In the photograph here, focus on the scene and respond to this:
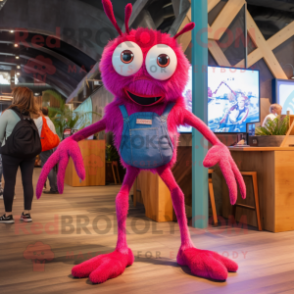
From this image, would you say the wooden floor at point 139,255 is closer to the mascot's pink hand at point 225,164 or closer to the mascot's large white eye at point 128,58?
the mascot's pink hand at point 225,164

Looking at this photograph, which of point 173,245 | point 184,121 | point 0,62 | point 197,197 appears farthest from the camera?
point 0,62

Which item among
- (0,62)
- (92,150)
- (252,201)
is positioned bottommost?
(252,201)

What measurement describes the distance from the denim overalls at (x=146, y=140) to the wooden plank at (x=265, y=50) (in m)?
3.38

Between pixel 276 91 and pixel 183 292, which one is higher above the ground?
pixel 276 91

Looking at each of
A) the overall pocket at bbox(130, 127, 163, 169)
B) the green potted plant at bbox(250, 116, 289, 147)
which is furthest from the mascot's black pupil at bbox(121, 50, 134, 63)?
the green potted plant at bbox(250, 116, 289, 147)

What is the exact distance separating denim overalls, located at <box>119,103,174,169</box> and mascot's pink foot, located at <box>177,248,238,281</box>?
545 mm

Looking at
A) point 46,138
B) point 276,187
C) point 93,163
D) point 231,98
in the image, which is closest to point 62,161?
point 276,187

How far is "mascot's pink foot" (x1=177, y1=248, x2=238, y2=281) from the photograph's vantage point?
62.8 inches

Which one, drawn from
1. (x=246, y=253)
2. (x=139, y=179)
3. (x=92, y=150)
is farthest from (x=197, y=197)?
(x=92, y=150)

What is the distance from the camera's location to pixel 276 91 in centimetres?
445

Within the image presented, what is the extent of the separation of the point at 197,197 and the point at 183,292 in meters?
1.30

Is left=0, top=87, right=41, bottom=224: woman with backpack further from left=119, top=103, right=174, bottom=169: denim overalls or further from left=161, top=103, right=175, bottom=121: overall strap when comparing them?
left=161, top=103, right=175, bottom=121: overall strap

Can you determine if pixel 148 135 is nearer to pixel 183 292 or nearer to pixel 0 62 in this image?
pixel 183 292

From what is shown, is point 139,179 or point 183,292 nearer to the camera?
point 183,292
